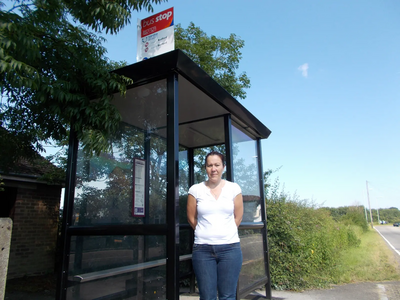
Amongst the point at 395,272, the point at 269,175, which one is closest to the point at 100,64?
the point at 269,175

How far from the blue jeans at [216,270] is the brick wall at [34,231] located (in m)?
6.38

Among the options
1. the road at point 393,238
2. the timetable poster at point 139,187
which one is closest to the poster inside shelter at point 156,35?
the timetable poster at point 139,187

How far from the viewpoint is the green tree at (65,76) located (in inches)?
125

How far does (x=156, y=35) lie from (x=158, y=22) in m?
0.20

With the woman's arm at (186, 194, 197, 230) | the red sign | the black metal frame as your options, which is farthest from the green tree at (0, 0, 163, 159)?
the woman's arm at (186, 194, 197, 230)

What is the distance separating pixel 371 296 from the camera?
17.5ft

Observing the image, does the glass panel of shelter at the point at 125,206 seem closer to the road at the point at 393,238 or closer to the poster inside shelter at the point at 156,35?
the poster inside shelter at the point at 156,35

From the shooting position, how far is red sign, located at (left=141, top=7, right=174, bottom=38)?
390 cm

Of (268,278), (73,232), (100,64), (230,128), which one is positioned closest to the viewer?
(73,232)

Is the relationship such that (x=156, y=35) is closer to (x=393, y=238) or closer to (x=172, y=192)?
(x=172, y=192)

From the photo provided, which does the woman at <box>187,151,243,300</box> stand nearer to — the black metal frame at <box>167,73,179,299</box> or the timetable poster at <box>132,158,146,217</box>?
the black metal frame at <box>167,73,179,299</box>

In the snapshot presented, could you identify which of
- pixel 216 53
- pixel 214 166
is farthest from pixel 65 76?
pixel 216 53

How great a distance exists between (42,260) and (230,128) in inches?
241

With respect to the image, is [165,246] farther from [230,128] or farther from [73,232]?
[230,128]
